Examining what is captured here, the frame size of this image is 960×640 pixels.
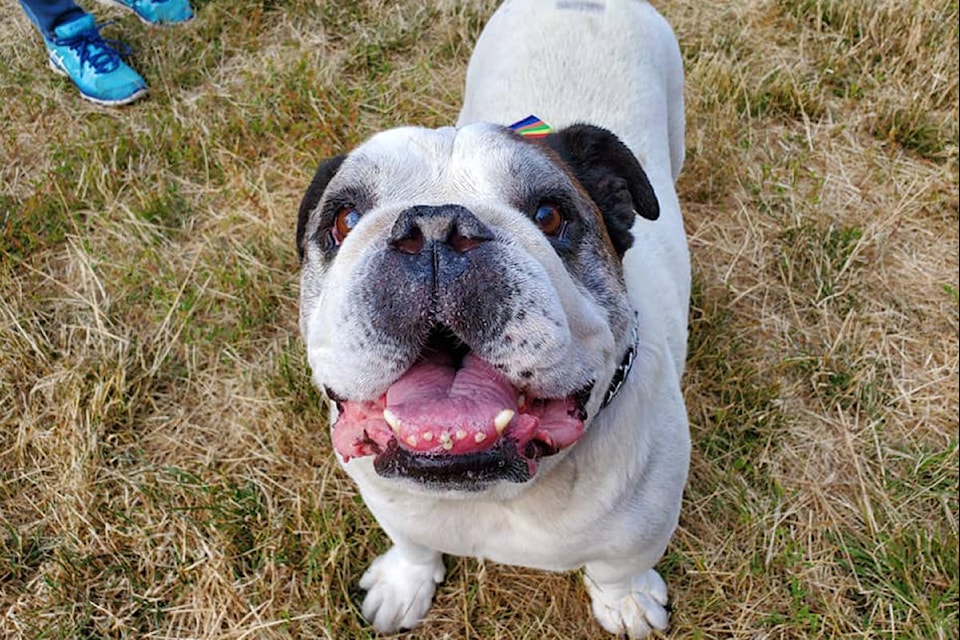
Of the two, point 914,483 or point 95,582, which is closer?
point 95,582

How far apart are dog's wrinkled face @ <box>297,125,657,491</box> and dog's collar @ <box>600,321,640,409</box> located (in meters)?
0.05

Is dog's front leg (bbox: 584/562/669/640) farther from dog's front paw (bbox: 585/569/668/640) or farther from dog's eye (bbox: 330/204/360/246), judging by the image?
dog's eye (bbox: 330/204/360/246)

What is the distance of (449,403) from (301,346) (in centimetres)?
216

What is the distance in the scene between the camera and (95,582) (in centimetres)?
314

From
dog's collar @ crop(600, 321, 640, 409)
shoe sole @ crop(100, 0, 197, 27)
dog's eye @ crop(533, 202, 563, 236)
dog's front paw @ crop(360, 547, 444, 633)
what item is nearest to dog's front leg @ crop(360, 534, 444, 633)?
dog's front paw @ crop(360, 547, 444, 633)

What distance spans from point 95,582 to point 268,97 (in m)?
2.85

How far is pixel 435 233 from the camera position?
5.59ft

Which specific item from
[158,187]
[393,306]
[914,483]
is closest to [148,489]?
[158,187]

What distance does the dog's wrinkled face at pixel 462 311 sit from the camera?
168cm

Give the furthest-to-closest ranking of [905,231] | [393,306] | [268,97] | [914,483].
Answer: [268,97], [905,231], [914,483], [393,306]

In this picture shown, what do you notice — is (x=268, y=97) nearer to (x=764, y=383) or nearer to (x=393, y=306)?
(x=764, y=383)

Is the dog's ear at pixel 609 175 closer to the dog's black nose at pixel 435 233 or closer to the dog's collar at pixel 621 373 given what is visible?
the dog's collar at pixel 621 373

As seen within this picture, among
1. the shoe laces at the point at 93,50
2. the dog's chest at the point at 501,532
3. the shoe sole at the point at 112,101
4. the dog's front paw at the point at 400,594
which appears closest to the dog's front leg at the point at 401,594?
the dog's front paw at the point at 400,594

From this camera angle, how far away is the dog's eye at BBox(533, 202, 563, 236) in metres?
2.12
